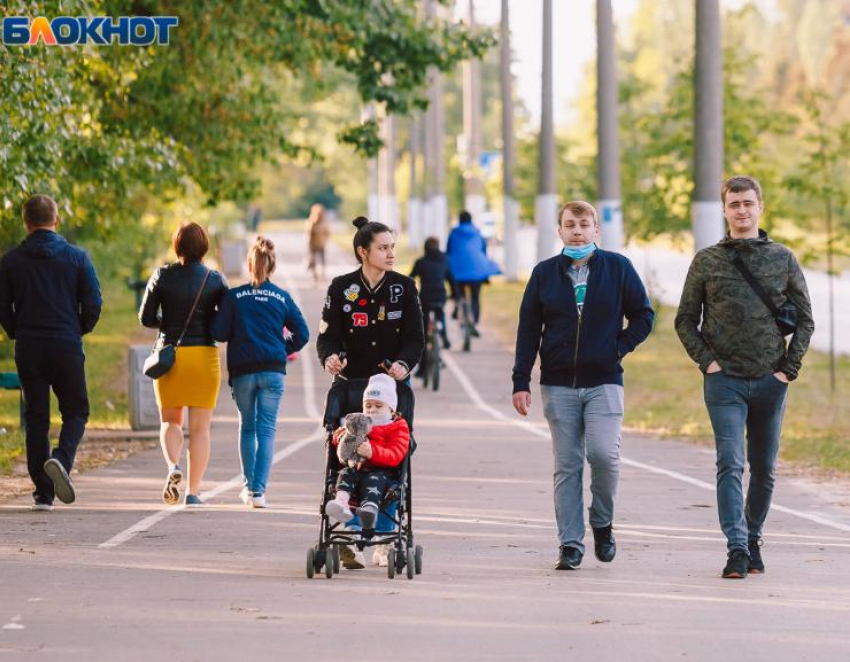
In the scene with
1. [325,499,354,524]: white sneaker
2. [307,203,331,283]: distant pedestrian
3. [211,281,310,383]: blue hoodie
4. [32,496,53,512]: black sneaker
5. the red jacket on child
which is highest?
[307,203,331,283]: distant pedestrian

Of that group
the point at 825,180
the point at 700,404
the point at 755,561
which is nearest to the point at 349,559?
the point at 755,561

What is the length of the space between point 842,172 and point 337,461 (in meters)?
19.5

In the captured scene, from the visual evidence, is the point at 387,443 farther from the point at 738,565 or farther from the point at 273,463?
the point at 273,463

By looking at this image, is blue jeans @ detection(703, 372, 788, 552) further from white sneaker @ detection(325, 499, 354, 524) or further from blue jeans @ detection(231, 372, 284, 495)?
blue jeans @ detection(231, 372, 284, 495)

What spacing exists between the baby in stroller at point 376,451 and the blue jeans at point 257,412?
3.22 meters

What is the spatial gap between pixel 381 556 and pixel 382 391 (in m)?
1.09

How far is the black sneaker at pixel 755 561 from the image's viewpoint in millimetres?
11117

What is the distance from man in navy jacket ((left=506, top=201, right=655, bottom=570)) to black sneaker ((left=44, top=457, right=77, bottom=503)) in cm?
383

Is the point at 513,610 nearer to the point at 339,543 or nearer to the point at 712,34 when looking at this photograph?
Result: the point at 339,543

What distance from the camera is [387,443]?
10.7m

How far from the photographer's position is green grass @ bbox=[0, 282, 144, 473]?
20261 millimetres

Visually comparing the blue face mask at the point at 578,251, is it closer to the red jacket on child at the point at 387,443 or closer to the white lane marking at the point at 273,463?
the red jacket on child at the point at 387,443

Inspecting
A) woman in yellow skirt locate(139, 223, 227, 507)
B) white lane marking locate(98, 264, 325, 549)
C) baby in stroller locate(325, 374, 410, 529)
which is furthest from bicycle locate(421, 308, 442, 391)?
baby in stroller locate(325, 374, 410, 529)

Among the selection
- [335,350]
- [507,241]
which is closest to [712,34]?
[335,350]
